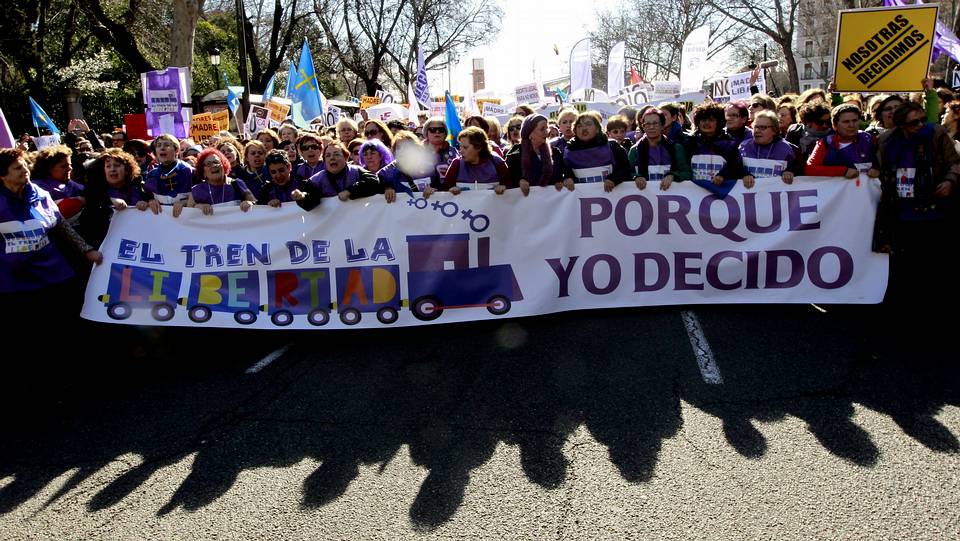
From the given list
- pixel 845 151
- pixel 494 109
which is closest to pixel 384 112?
pixel 494 109

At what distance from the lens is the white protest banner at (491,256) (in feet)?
17.8

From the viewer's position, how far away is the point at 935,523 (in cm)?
283

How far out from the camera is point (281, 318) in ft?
17.7

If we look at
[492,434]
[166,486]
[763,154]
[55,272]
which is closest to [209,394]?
[166,486]

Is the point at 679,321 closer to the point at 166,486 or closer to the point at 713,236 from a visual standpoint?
the point at 713,236

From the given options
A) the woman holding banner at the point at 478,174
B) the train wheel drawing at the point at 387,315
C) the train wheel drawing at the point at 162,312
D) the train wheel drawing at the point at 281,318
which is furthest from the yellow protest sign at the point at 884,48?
the train wheel drawing at the point at 162,312

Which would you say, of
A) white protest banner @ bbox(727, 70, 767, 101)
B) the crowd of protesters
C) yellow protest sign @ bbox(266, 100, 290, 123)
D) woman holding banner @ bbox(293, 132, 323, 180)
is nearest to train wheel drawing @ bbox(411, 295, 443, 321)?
the crowd of protesters

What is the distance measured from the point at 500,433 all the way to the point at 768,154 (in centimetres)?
350

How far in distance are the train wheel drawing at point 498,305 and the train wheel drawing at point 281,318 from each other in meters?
1.53

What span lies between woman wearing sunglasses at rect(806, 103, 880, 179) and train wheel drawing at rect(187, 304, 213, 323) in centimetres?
487

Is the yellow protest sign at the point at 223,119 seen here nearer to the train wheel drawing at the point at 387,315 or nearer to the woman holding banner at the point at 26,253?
the woman holding banner at the point at 26,253

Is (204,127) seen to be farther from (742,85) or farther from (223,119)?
(742,85)

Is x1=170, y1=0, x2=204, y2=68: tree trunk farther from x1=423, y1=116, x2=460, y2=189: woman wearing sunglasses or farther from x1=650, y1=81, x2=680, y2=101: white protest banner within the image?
x1=423, y1=116, x2=460, y2=189: woman wearing sunglasses

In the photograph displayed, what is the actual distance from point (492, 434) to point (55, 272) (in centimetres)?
329
